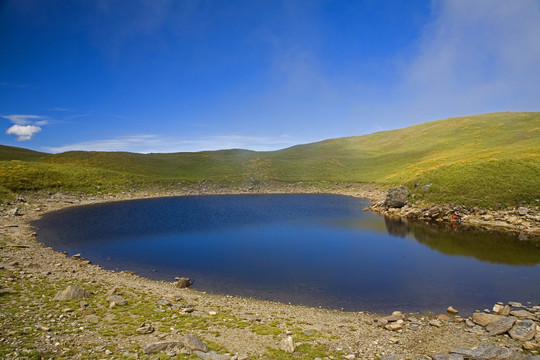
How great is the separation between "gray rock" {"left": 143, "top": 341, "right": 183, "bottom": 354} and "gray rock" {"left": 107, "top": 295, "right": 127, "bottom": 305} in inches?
255

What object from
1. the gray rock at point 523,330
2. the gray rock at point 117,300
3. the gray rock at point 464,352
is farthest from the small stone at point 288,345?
the gray rock at point 523,330

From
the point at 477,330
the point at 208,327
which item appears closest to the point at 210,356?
the point at 208,327

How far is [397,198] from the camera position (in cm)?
5994

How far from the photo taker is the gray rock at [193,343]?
12680mm

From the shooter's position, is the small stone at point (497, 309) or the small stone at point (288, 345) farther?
the small stone at point (497, 309)

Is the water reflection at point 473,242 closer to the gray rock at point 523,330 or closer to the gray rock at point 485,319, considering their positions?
the gray rock at point 485,319

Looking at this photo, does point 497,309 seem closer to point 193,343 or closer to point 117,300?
point 193,343

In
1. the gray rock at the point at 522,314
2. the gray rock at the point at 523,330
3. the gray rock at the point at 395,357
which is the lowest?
the gray rock at the point at 522,314

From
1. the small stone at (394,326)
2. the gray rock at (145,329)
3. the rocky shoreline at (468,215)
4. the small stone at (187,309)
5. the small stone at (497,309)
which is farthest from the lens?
the rocky shoreline at (468,215)

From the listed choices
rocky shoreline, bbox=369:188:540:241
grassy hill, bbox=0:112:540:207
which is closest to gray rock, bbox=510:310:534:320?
rocky shoreline, bbox=369:188:540:241

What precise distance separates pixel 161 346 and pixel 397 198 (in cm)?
5639

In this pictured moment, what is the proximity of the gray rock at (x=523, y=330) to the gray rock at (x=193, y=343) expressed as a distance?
50.1 feet

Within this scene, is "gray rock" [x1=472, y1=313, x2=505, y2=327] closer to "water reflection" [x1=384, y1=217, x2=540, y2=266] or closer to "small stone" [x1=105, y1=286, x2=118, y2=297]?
"water reflection" [x1=384, y1=217, x2=540, y2=266]

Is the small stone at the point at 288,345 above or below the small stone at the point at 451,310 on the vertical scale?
above
